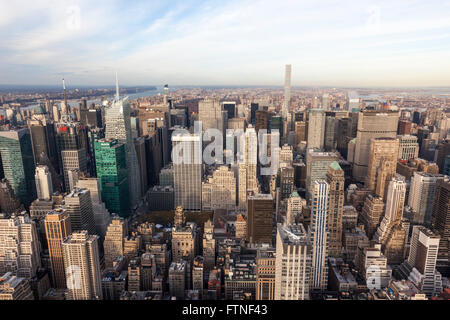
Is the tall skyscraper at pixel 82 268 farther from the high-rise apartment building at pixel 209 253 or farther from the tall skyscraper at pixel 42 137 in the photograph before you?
the tall skyscraper at pixel 42 137

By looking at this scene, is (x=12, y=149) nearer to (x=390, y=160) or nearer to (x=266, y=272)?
(x=266, y=272)

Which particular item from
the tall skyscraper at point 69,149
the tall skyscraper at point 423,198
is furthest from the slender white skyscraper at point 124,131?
the tall skyscraper at point 423,198

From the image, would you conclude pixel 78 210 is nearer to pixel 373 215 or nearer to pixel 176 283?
pixel 176 283

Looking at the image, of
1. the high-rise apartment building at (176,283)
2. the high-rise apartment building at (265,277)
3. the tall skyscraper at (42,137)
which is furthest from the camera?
the tall skyscraper at (42,137)

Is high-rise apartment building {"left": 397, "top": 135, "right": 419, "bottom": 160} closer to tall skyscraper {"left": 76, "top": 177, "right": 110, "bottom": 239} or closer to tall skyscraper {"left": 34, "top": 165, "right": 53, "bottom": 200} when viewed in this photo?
tall skyscraper {"left": 76, "top": 177, "right": 110, "bottom": 239}
